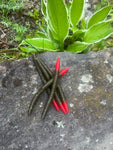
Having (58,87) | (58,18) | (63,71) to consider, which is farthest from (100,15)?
(58,87)

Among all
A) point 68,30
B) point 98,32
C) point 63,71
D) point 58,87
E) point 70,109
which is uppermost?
point 68,30

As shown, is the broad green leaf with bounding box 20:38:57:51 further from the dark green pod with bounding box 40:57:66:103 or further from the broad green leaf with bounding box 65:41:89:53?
the dark green pod with bounding box 40:57:66:103

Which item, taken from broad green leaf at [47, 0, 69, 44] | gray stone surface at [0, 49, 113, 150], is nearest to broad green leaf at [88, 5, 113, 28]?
broad green leaf at [47, 0, 69, 44]

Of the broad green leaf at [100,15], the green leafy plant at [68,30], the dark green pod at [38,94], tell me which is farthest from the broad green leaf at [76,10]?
the dark green pod at [38,94]

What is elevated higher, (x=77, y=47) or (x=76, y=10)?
(x=76, y=10)

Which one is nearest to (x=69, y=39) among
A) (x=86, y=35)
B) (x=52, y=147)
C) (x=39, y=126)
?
(x=86, y=35)

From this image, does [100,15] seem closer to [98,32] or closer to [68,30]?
[98,32]

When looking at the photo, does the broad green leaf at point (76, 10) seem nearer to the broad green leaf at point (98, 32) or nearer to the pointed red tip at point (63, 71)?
the broad green leaf at point (98, 32)

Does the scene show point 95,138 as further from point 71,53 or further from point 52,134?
point 71,53
